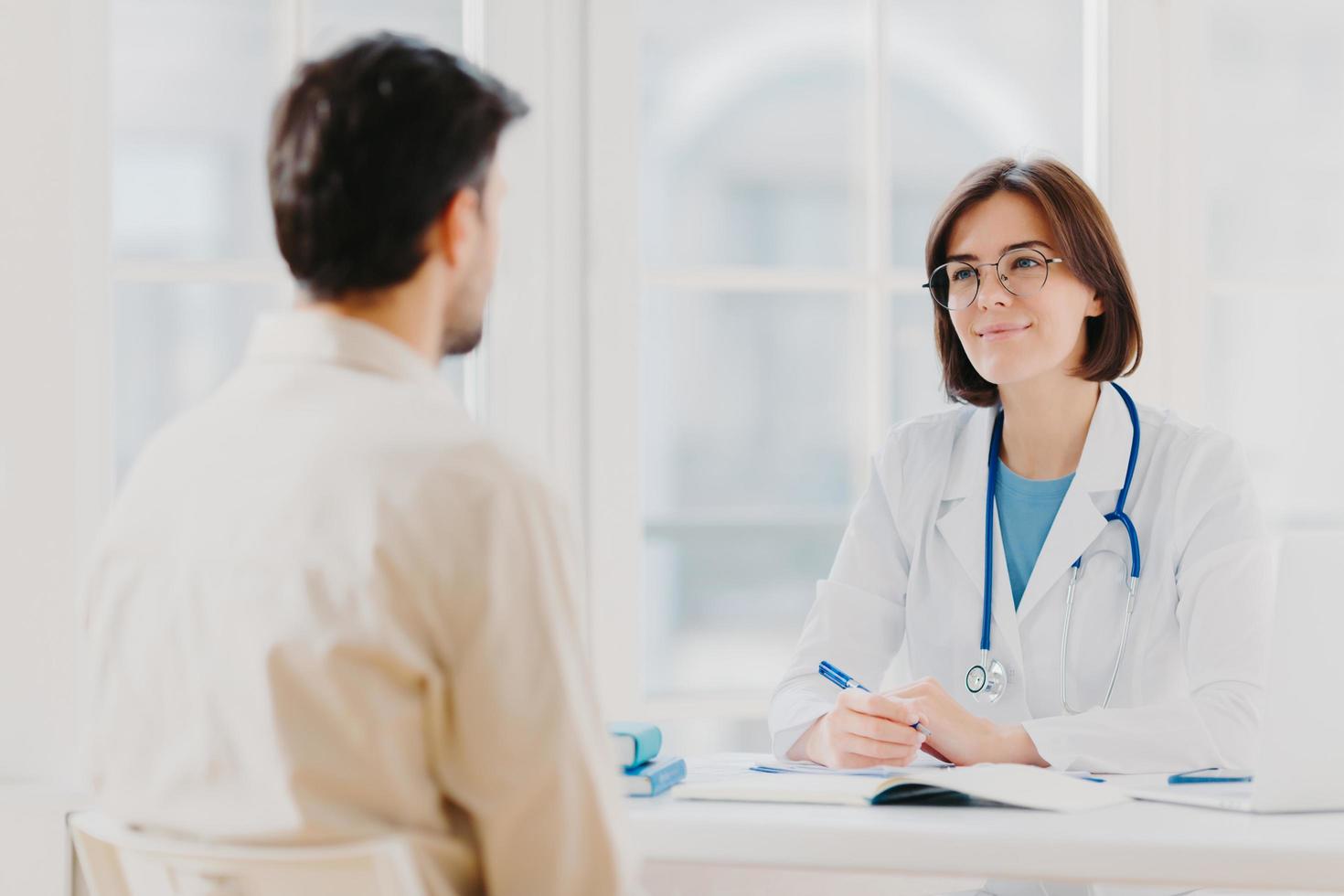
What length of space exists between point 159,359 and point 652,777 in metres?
1.66

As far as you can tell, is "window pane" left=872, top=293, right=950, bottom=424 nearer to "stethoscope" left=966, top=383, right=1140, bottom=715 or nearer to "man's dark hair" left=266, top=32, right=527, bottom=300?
"stethoscope" left=966, top=383, right=1140, bottom=715

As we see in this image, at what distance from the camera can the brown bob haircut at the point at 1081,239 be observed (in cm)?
185

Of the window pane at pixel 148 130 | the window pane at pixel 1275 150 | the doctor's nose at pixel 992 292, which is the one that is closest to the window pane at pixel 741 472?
the window pane at pixel 148 130

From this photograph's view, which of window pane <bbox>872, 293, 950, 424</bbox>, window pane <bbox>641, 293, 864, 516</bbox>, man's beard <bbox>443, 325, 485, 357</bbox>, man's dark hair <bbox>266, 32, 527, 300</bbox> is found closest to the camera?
man's dark hair <bbox>266, 32, 527, 300</bbox>

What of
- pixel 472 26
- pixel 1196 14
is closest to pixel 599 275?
pixel 472 26

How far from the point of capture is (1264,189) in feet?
8.95

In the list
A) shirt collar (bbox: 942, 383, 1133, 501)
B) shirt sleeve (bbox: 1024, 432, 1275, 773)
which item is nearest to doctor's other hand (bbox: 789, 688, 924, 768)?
shirt sleeve (bbox: 1024, 432, 1275, 773)

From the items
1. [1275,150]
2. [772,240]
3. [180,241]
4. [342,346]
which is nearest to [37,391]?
[180,241]

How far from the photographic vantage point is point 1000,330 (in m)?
1.86

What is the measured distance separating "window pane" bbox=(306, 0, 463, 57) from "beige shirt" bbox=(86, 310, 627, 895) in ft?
4.86

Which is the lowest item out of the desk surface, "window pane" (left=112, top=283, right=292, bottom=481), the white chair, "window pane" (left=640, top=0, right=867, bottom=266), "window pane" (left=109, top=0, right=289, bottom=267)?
the desk surface

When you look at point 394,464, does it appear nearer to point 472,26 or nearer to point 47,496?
point 47,496

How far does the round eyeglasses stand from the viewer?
186 cm

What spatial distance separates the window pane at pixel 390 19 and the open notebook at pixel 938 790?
1410 mm
